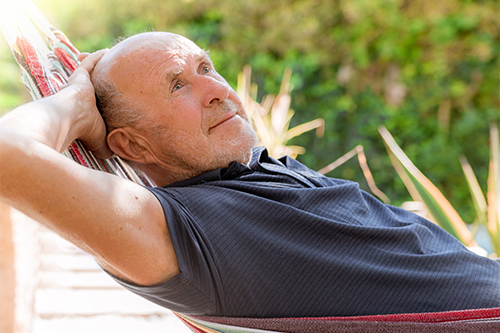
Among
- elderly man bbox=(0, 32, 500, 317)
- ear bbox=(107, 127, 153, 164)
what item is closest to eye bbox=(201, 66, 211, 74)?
elderly man bbox=(0, 32, 500, 317)

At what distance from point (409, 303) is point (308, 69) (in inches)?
213

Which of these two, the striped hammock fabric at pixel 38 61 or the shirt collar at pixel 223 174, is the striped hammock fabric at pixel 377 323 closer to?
the shirt collar at pixel 223 174

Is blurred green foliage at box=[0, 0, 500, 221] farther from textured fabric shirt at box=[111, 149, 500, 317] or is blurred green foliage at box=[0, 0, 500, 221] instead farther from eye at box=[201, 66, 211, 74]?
textured fabric shirt at box=[111, 149, 500, 317]

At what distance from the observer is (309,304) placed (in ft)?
3.75

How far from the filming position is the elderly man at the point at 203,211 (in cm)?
91

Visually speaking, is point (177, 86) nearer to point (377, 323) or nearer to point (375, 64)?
point (377, 323)

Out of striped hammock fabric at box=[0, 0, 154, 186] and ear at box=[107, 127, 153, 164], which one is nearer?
striped hammock fabric at box=[0, 0, 154, 186]

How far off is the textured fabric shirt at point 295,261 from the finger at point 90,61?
557 millimetres

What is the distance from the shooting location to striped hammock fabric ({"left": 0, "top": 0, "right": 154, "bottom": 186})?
1.32m

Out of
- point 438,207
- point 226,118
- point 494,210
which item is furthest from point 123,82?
point 494,210

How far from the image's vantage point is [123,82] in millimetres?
1456

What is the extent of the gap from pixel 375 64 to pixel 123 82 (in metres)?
5.73

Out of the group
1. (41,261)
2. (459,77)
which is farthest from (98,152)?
(459,77)

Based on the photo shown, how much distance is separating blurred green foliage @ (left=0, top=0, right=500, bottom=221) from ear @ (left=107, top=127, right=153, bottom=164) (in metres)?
4.66
